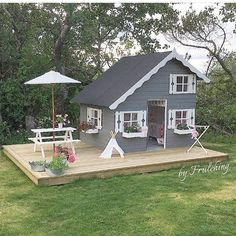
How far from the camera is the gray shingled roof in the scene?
11.1 metres

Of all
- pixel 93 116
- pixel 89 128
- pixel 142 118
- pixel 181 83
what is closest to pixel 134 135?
pixel 142 118

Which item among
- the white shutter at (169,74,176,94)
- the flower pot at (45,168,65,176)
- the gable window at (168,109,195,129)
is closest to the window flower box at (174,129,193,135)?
the gable window at (168,109,195,129)

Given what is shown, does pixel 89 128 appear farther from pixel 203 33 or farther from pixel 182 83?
pixel 203 33

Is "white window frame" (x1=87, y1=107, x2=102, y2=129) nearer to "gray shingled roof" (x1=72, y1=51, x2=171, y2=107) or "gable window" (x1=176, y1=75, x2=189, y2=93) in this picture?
"gray shingled roof" (x1=72, y1=51, x2=171, y2=107)

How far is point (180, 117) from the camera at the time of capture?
478 inches

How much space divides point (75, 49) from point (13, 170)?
8.42m

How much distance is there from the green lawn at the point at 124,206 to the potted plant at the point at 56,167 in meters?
0.36

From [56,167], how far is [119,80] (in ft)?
14.5

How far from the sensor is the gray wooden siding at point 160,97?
11248mm

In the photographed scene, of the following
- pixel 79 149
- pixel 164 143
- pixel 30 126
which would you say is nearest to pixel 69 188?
pixel 79 149

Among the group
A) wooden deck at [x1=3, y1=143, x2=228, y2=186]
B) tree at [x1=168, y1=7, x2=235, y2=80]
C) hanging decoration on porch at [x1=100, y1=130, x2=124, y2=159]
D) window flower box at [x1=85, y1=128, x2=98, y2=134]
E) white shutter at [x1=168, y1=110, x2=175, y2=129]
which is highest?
tree at [x1=168, y1=7, x2=235, y2=80]

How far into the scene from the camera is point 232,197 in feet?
26.1

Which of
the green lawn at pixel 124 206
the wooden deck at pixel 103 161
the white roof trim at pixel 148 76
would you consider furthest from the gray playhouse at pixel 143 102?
the green lawn at pixel 124 206

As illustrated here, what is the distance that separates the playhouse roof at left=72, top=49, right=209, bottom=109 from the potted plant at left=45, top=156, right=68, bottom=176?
254cm
